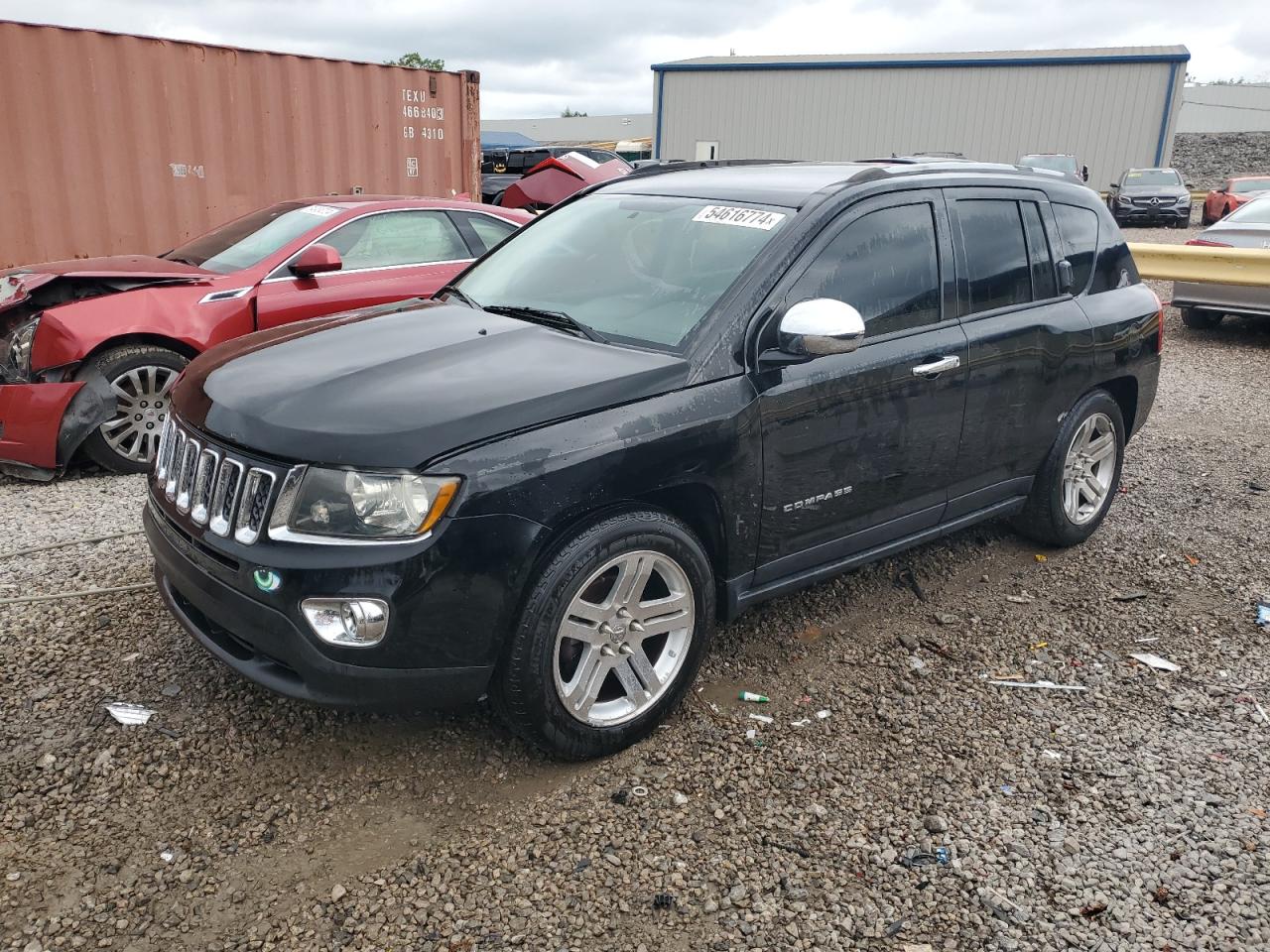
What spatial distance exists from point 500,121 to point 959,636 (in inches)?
2608

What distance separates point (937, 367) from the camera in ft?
12.1

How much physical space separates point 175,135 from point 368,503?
7781 millimetres

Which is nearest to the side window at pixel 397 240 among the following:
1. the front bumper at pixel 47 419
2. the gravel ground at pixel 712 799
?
the front bumper at pixel 47 419

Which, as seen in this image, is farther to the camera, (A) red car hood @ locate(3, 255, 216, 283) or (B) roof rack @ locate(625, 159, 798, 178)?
(A) red car hood @ locate(3, 255, 216, 283)

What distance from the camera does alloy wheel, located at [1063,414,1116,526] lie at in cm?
467

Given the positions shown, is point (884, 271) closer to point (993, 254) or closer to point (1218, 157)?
point (993, 254)

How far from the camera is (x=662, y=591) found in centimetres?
316

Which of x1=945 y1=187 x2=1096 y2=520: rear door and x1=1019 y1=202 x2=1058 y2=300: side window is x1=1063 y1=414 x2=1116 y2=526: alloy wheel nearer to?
x1=945 y1=187 x2=1096 y2=520: rear door

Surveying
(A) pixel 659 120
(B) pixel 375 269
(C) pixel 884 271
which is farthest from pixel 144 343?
(A) pixel 659 120

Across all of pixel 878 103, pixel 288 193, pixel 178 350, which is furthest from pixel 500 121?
pixel 178 350

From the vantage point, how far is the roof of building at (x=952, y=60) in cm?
3108

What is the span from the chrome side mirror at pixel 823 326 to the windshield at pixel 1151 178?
26.6m

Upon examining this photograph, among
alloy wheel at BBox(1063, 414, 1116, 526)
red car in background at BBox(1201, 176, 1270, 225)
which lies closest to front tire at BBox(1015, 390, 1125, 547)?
alloy wheel at BBox(1063, 414, 1116, 526)

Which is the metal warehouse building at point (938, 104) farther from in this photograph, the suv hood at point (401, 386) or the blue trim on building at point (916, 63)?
the suv hood at point (401, 386)
